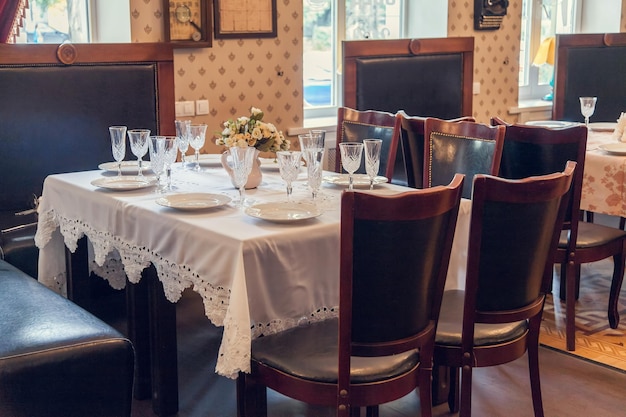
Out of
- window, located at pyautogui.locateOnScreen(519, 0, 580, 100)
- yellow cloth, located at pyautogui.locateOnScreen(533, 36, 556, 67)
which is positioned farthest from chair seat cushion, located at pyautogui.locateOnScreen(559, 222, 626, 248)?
window, located at pyautogui.locateOnScreen(519, 0, 580, 100)

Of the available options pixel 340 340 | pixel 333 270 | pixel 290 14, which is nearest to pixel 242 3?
pixel 290 14

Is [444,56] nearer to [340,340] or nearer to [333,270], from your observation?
[333,270]

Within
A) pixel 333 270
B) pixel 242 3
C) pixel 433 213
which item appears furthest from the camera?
pixel 242 3

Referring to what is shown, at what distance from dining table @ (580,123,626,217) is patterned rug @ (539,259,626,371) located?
1.63ft

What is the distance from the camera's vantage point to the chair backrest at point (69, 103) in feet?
12.5

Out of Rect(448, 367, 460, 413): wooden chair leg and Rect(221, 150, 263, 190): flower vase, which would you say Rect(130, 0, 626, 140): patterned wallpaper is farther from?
Rect(448, 367, 460, 413): wooden chair leg

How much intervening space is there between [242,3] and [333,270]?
266 centimetres

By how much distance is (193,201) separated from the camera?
2.64m

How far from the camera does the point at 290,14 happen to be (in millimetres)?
4867

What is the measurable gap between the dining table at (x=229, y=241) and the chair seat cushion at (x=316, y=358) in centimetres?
5

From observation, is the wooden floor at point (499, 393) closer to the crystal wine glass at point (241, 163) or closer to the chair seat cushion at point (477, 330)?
the chair seat cushion at point (477, 330)

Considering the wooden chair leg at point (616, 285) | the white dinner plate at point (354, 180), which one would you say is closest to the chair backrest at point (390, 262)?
the white dinner plate at point (354, 180)

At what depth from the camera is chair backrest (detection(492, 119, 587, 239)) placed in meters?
3.28

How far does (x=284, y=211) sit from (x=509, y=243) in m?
0.68
